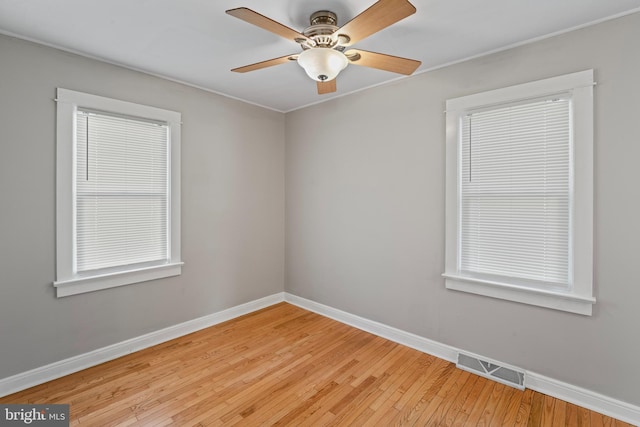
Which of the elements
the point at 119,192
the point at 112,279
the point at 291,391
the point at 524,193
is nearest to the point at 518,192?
the point at 524,193

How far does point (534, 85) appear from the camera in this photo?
218 centimetres

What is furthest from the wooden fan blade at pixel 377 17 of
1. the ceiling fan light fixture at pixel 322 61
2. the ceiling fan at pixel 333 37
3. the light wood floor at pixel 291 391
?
the light wood floor at pixel 291 391

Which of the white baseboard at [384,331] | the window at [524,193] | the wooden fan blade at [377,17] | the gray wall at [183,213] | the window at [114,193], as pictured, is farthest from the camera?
the white baseboard at [384,331]

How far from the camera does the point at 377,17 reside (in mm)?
1492

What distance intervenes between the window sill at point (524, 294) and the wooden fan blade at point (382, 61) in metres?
1.69

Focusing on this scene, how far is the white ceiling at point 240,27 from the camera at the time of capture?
180cm

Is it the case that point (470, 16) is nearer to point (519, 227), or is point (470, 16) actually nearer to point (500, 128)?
point (500, 128)

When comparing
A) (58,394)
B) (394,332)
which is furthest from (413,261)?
(58,394)

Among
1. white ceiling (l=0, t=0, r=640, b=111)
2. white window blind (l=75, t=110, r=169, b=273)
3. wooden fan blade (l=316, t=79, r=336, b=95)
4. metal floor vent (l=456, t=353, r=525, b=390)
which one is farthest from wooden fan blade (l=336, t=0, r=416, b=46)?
metal floor vent (l=456, t=353, r=525, b=390)

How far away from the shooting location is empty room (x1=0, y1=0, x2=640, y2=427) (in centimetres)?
192

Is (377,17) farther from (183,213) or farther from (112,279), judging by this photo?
(112,279)

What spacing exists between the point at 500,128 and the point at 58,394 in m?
3.80

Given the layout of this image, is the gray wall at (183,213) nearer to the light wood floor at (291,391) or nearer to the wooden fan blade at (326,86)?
the light wood floor at (291,391)

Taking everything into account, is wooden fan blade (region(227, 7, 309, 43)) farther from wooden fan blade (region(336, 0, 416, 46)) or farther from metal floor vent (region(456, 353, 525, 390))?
metal floor vent (region(456, 353, 525, 390))
